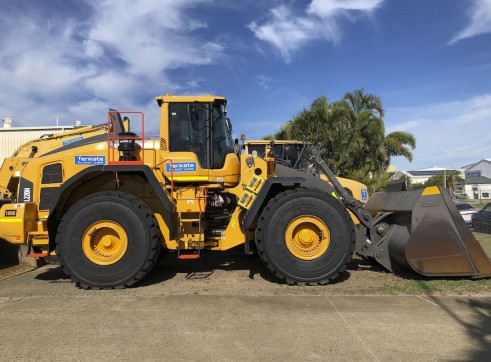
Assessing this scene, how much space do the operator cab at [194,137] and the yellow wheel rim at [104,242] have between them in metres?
1.34

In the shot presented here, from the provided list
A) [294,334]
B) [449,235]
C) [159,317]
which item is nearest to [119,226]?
[159,317]

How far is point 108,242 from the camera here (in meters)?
6.59

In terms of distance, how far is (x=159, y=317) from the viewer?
5070mm

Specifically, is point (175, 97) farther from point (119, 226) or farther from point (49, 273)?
point (49, 273)

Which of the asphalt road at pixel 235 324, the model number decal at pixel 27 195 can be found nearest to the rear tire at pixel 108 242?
the asphalt road at pixel 235 324

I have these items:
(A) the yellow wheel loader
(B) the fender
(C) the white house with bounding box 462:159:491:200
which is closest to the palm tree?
(A) the yellow wheel loader

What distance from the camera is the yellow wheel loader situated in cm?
648

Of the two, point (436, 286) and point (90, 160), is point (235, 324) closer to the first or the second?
point (436, 286)

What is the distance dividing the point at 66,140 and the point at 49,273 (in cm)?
268

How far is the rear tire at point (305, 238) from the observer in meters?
6.54

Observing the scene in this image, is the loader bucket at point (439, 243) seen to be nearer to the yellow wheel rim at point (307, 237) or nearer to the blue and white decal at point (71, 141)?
the yellow wheel rim at point (307, 237)

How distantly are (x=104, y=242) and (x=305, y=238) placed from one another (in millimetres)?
3301

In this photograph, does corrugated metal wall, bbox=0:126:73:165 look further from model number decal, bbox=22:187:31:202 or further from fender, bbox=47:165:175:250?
fender, bbox=47:165:175:250

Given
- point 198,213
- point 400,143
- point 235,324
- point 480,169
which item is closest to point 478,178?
point 480,169
